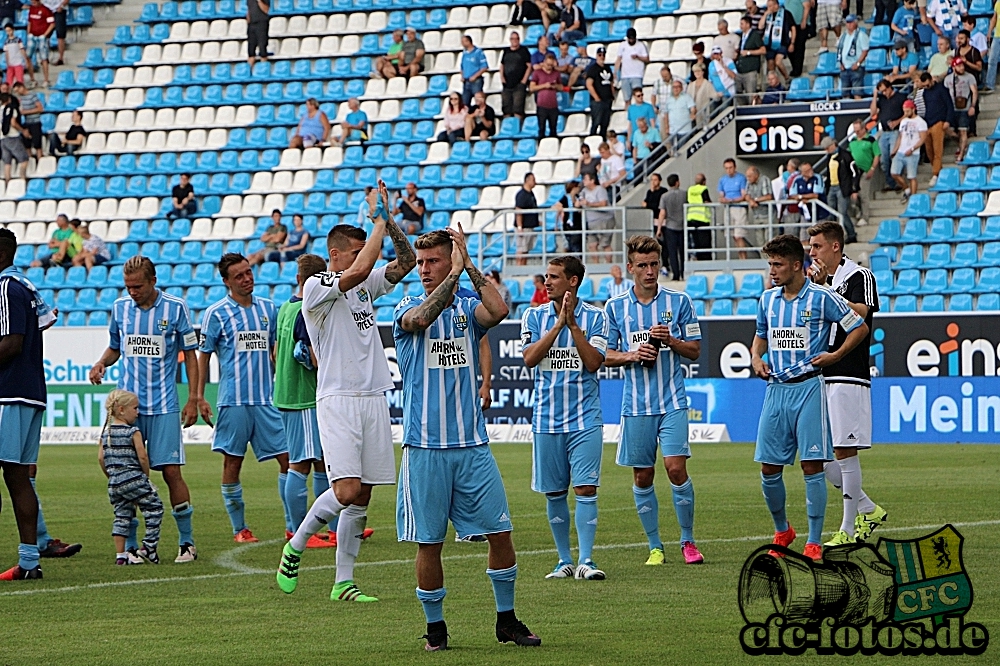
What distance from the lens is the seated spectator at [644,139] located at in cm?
2808

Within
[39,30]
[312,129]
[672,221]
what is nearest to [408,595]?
[672,221]

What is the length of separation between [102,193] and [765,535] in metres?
24.4

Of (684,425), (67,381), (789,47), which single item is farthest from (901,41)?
(684,425)

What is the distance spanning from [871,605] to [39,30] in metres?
32.9

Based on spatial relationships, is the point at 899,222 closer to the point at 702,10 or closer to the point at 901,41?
the point at 901,41

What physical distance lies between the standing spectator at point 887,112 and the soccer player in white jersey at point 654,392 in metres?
16.3

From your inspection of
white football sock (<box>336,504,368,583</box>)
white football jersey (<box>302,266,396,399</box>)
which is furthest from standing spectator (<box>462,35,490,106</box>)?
white football sock (<box>336,504,368,583</box>)

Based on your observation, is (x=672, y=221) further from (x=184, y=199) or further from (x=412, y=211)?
(x=184, y=199)

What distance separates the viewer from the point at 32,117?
114 feet

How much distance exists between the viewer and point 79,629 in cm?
837

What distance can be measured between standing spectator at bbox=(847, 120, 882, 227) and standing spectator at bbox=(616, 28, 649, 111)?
4.79 m

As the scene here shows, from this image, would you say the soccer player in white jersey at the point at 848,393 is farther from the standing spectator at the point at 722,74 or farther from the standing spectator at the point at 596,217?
the standing spectator at the point at 722,74

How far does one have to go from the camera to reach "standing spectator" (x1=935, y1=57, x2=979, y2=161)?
26031 millimetres

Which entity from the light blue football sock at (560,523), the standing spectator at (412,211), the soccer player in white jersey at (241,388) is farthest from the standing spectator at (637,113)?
the light blue football sock at (560,523)
